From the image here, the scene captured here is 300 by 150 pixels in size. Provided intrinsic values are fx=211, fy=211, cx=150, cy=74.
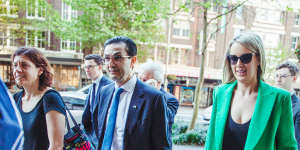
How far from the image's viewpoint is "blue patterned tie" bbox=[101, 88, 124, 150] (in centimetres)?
200

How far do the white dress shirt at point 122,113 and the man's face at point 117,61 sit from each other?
3.6 inches

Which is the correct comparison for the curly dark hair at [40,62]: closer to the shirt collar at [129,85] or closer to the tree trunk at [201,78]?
the shirt collar at [129,85]

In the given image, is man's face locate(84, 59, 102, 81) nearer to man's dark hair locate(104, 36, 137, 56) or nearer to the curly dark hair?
the curly dark hair

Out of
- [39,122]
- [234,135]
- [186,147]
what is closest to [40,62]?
[39,122]

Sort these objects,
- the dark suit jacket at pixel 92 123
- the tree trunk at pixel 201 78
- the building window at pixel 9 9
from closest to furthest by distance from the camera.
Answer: the dark suit jacket at pixel 92 123 → the tree trunk at pixel 201 78 → the building window at pixel 9 9

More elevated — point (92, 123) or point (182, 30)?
point (182, 30)

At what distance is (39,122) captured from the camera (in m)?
2.04

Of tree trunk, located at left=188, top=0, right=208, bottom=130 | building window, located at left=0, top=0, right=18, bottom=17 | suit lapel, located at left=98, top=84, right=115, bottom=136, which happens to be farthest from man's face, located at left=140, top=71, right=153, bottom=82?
building window, located at left=0, top=0, right=18, bottom=17

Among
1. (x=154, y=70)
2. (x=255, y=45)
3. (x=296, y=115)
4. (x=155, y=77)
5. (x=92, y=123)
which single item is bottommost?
(x=92, y=123)

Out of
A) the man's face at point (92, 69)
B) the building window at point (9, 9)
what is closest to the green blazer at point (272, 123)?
the man's face at point (92, 69)

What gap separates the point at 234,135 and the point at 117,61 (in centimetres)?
129

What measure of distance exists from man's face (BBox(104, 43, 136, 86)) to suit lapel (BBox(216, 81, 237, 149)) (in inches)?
39.1

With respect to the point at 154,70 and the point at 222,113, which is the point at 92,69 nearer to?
the point at 154,70

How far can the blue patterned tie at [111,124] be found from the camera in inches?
78.9
